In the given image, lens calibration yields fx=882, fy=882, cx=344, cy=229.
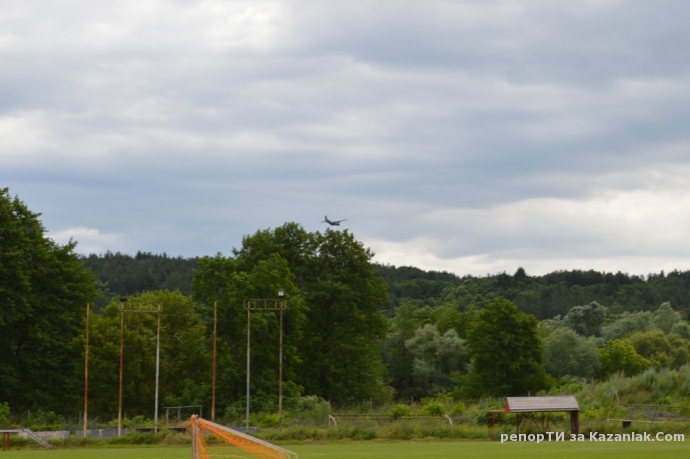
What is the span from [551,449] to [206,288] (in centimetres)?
4107

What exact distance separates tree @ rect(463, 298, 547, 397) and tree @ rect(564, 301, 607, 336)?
59567mm

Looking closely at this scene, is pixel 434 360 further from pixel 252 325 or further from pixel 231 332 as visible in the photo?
pixel 252 325

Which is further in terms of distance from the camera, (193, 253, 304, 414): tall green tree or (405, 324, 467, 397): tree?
(405, 324, 467, 397): tree

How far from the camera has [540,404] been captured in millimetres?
42406

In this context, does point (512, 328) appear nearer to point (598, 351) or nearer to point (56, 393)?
point (598, 351)

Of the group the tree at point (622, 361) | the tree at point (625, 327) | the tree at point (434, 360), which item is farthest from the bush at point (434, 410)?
the tree at point (625, 327)

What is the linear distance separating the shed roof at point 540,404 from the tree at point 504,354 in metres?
36.6

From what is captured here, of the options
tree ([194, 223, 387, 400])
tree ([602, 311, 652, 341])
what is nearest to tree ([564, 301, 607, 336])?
tree ([602, 311, 652, 341])

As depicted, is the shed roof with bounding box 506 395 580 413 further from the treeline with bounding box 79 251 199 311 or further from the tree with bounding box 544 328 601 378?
the treeline with bounding box 79 251 199 311

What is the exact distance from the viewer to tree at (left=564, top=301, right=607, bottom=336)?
13825 centimetres

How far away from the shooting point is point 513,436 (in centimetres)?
4494

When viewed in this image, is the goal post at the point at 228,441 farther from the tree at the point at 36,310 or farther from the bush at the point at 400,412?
the tree at the point at 36,310

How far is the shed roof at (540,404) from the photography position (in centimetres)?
4200

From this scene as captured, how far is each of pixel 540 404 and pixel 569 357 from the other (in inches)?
2430
